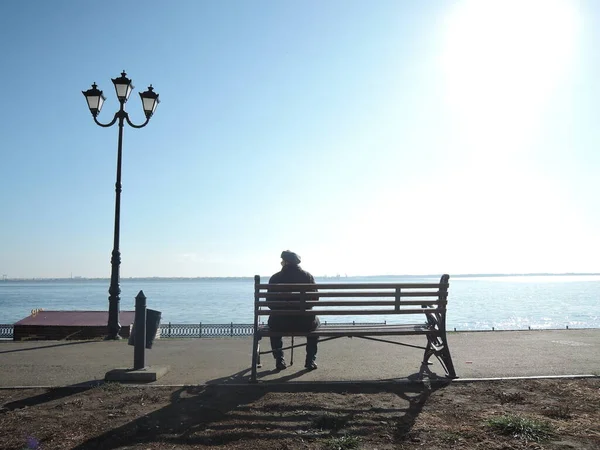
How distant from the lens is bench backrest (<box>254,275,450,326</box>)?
18.6 feet

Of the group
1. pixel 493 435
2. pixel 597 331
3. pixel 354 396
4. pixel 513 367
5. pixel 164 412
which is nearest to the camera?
pixel 493 435

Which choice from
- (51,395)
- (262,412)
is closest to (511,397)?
(262,412)

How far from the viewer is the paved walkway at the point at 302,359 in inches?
233

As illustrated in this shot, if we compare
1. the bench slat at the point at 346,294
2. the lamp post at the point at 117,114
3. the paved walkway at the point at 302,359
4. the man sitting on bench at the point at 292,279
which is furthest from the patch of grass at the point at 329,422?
the lamp post at the point at 117,114

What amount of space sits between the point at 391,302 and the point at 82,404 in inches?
129

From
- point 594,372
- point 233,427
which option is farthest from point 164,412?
point 594,372

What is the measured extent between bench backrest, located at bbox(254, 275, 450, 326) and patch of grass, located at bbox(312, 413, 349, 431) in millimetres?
1513

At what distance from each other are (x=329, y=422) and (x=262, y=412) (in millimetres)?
646

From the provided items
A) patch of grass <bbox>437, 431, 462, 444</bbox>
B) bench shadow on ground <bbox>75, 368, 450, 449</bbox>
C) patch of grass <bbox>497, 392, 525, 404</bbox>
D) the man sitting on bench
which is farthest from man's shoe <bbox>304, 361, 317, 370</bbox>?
patch of grass <bbox>437, 431, 462, 444</bbox>

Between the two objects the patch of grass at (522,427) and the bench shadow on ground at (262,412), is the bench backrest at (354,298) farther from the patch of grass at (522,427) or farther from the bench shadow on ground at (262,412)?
the patch of grass at (522,427)

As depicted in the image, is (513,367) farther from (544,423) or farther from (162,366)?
(162,366)

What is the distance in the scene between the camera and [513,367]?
6.25 meters

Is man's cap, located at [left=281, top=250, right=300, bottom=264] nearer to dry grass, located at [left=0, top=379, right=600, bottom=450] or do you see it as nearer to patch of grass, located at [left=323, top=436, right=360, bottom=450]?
dry grass, located at [left=0, top=379, right=600, bottom=450]

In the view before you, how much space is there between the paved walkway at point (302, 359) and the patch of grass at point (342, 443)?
1986mm
